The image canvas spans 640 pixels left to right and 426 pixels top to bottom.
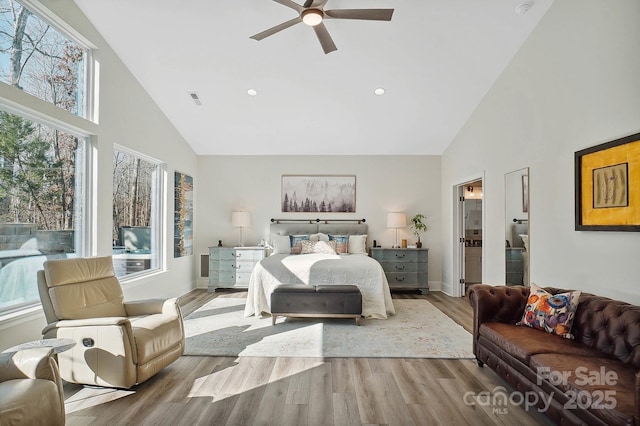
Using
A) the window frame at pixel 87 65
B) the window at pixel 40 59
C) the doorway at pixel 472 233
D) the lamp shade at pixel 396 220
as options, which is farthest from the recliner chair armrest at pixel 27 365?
the doorway at pixel 472 233

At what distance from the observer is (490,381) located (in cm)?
312

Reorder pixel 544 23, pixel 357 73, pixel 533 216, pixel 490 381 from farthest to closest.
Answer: pixel 357 73, pixel 533 216, pixel 544 23, pixel 490 381

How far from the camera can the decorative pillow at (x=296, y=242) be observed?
6.78 m

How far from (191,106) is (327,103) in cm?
217

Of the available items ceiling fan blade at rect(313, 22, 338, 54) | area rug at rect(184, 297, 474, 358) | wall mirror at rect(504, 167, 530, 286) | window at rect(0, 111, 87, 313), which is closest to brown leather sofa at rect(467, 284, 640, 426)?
area rug at rect(184, 297, 474, 358)

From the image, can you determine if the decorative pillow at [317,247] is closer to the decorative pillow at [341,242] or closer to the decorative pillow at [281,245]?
the decorative pillow at [341,242]

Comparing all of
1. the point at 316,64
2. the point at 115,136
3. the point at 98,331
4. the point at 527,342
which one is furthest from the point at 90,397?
the point at 316,64

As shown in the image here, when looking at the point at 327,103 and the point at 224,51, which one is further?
the point at 327,103

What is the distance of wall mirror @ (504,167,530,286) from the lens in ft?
13.8

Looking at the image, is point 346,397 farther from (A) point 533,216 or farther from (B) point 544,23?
(B) point 544,23

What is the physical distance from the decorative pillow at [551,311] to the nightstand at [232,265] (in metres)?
4.78

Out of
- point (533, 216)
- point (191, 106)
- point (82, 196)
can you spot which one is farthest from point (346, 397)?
point (191, 106)

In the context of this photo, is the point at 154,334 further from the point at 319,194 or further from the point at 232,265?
the point at 319,194

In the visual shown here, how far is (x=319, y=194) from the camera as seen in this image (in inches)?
292
